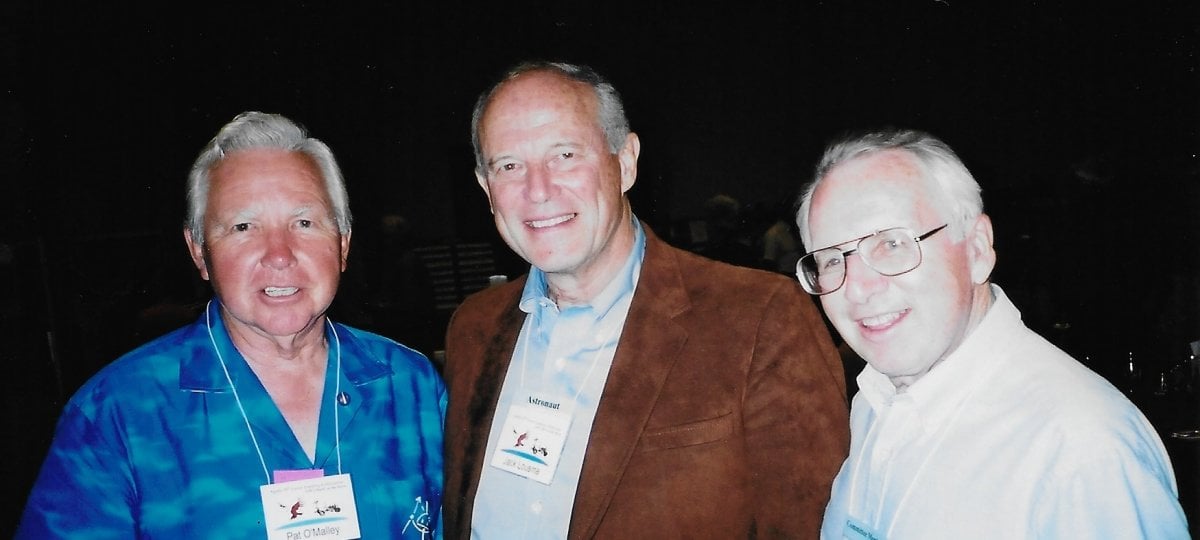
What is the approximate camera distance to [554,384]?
1.89 meters

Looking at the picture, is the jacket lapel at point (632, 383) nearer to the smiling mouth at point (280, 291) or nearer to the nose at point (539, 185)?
the nose at point (539, 185)

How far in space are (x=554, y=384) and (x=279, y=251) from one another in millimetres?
758

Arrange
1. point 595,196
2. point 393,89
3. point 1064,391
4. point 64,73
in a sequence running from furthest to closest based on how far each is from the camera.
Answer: point 393,89 < point 64,73 < point 595,196 < point 1064,391

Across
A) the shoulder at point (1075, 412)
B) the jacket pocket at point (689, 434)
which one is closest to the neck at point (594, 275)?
the jacket pocket at point (689, 434)

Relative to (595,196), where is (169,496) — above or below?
below

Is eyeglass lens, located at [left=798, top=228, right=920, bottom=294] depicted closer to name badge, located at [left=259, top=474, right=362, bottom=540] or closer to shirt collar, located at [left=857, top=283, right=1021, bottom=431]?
shirt collar, located at [left=857, top=283, right=1021, bottom=431]

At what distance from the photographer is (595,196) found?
6.20 ft

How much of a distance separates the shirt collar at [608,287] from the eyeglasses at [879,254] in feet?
1.95

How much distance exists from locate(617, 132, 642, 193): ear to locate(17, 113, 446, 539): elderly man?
0.77 meters

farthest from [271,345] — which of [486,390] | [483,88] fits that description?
[483,88]

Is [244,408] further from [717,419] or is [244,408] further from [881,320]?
[881,320]

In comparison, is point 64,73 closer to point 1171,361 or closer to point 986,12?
point 1171,361

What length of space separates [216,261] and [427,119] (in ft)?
20.2

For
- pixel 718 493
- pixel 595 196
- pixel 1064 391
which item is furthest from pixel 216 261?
pixel 1064 391
